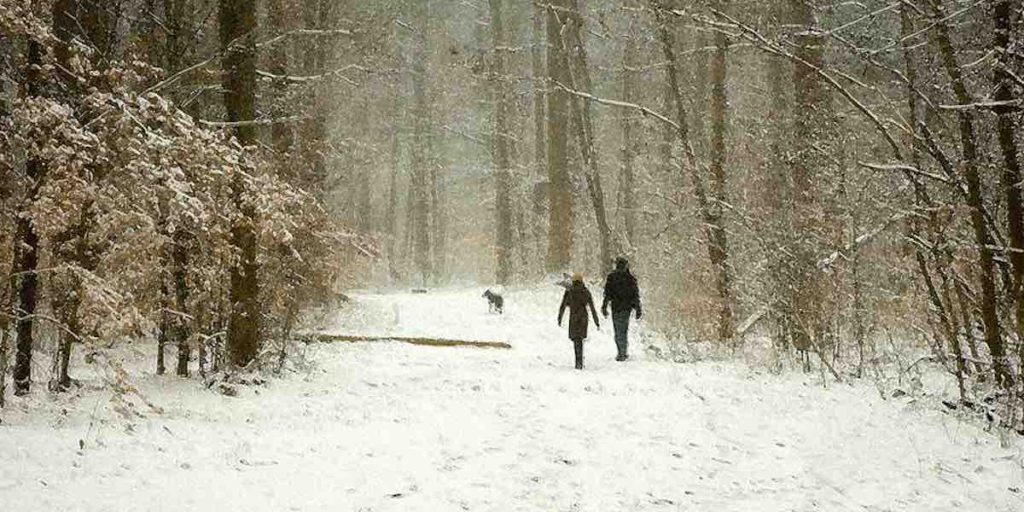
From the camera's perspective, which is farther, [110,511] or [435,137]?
[435,137]

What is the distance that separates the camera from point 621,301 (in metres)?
14.5

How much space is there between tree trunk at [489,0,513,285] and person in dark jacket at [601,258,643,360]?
47.9 ft

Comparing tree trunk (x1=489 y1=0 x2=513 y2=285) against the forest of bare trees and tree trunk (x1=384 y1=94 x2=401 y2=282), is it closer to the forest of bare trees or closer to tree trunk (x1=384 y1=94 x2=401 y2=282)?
the forest of bare trees

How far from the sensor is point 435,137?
40312 mm

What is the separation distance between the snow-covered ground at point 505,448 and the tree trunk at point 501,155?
701 inches

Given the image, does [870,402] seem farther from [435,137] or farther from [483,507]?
[435,137]

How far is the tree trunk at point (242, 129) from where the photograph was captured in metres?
11.2

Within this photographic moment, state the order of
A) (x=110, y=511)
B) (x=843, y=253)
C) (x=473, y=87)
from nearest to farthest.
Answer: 1. (x=110, y=511)
2. (x=843, y=253)
3. (x=473, y=87)

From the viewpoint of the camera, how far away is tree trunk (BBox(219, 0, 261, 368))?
1120cm

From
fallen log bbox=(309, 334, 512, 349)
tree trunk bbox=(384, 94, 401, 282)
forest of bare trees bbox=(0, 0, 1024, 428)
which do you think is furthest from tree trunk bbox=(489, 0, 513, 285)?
fallen log bbox=(309, 334, 512, 349)

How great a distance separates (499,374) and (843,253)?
17.6 ft

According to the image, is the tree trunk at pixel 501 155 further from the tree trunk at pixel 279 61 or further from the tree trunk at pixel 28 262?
the tree trunk at pixel 28 262

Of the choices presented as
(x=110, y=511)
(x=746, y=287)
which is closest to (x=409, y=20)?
(x=746, y=287)

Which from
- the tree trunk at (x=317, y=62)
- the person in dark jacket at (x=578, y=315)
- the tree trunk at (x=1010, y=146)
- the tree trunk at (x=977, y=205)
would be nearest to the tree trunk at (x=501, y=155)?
the tree trunk at (x=317, y=62)
